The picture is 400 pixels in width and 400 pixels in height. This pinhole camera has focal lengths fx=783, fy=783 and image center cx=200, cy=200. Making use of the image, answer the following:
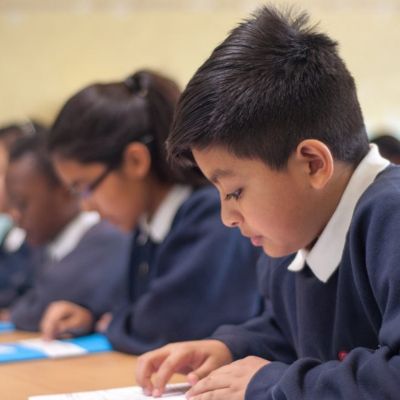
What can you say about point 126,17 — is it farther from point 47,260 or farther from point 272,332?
point 272,332

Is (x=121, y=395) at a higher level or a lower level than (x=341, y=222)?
lower

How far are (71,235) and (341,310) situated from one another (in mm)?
1220

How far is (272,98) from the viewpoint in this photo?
0.83 meters

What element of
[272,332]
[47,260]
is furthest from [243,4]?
[272,332]

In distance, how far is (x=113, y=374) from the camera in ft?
3.69

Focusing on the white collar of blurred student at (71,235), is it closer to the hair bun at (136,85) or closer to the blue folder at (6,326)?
the blue folder at (6,326)

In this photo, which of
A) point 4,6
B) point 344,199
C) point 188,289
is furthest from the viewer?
point 4,6

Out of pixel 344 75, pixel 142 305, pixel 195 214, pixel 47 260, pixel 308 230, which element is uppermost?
pixel 344 75

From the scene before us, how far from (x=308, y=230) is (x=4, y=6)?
8.62 ft

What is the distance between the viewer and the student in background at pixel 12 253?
220 centimetres

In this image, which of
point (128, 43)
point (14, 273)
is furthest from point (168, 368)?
point (128, 43)

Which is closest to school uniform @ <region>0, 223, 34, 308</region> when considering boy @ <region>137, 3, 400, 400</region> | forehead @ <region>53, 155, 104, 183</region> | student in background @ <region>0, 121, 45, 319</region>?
student in background @ <region>0, 121, 45, 319</region>

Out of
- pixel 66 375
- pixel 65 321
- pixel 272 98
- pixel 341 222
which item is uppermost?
pixel 272 98

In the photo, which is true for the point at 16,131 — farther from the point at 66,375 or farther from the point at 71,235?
the point at 66,375
